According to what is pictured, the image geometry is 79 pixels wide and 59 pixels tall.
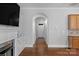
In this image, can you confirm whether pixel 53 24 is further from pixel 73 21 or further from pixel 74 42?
pixel 74 42

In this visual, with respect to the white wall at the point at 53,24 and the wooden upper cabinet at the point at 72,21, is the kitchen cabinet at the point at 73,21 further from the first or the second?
the white wall at the point at 53,24

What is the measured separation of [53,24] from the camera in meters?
7.75

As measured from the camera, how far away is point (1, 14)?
2.59m

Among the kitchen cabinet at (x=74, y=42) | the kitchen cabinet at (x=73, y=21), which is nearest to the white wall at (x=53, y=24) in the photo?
the kitchen cabinet at (x=73, y=21)

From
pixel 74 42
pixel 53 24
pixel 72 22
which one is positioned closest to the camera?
pixel 74 42

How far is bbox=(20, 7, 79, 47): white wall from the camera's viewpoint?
7.71 m

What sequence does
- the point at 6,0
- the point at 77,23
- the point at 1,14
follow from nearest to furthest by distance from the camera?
the point at 6,0 → the point at 1,14 → the point at 77,23

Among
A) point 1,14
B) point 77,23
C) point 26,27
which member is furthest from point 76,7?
point 1,14

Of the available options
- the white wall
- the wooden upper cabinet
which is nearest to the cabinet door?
the wooden upper cabinet

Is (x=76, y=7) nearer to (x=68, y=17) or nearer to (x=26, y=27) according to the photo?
(x=68, y=17)

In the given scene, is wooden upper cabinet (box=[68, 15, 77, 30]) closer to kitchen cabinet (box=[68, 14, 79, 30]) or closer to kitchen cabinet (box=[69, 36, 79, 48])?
kitchen cabinet (box=[68, 14, 79, 30])

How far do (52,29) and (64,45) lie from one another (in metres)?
1.13

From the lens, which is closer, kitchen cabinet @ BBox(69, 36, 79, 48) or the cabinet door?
kitchen cabinet @ BBox(69, 36, 79, 48)

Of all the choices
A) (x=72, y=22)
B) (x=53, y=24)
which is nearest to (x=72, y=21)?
(x=72, y=22)
